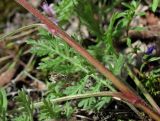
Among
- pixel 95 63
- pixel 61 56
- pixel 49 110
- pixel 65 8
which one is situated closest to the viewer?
pixel 95 63

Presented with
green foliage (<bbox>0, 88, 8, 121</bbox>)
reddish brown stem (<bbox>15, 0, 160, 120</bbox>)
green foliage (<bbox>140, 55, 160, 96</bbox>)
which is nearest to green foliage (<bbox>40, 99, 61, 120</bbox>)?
green foliage (<bbox>0, 88, 8, 121</bbox>)

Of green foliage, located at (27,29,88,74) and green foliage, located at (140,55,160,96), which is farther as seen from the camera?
green foliage, located at (140,55,160,96)

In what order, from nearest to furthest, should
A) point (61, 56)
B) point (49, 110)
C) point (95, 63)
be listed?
1. point (95, 63)
2. point (49, 110)
3. point (61, 56)

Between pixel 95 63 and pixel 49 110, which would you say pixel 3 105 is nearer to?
pixel 49 110

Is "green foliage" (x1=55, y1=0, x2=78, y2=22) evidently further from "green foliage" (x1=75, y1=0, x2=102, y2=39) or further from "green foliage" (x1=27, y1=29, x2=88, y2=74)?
"green foliage" (x1=27, y1=29, x2=88, y2=74)

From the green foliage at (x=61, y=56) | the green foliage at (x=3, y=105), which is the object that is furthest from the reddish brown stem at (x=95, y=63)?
the green foliage at (x=3, y=105)

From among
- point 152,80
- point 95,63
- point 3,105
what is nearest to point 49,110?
point 3,105

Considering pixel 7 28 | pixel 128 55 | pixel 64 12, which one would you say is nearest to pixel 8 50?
pixel 7 28

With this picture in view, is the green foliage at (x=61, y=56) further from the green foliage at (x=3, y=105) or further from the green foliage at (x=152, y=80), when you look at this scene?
the green foliage at (x=152, y=80)

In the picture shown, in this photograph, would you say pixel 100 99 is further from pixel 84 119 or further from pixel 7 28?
pixel 7 28
